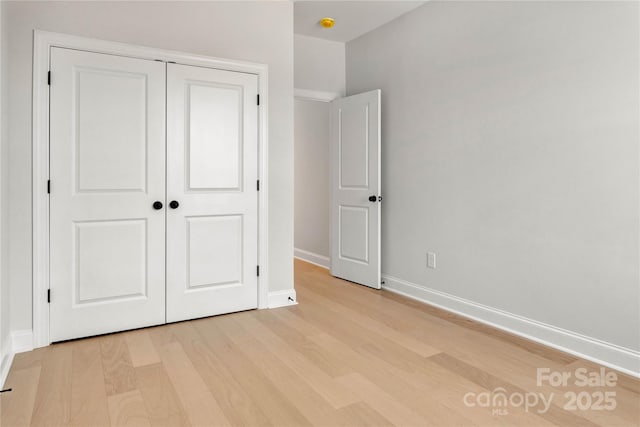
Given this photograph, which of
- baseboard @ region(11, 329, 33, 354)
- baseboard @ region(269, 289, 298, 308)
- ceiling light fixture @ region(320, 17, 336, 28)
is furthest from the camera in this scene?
ceiling light fixture @ region(320, 17, 336, 28)

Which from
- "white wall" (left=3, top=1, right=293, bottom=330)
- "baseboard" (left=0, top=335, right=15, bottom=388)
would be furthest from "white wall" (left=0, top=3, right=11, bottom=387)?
"white wall" (left=3, top=1, right=293, bottom=330)

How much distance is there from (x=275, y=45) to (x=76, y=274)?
7.52 ft

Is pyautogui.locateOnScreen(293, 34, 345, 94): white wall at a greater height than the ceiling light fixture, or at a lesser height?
lesser

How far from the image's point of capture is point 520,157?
9.33ft

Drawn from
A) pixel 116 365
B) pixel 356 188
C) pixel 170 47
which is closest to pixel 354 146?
pixel 356 188

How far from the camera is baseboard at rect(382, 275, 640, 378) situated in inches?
91.0

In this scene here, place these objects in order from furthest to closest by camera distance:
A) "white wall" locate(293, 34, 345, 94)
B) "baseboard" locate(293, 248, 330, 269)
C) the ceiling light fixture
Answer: "baseboard" locate(293, 248, 330, 269) < "white wall" locate(293, 34, 345, 94) < the ceiling light fixture

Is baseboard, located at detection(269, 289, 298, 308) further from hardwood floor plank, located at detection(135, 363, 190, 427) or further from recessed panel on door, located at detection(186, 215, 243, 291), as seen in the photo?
hardwood floor plank, located at detection(135, 363, 190, 427)

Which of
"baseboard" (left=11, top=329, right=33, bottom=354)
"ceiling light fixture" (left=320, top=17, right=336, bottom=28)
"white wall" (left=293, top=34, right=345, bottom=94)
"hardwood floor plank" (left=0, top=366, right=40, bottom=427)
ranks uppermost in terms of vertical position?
"ceiling light fixture" (left=320, top=17, right=336, bottom=28)

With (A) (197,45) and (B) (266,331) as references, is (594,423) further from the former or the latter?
(A) (197,45)

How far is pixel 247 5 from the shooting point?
322 centimetres

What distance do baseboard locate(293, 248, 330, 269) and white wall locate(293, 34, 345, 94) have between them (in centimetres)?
208

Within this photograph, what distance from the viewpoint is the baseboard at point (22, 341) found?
2.48 m

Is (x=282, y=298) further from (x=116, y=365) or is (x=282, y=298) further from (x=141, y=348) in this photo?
(x=116, y=365)
